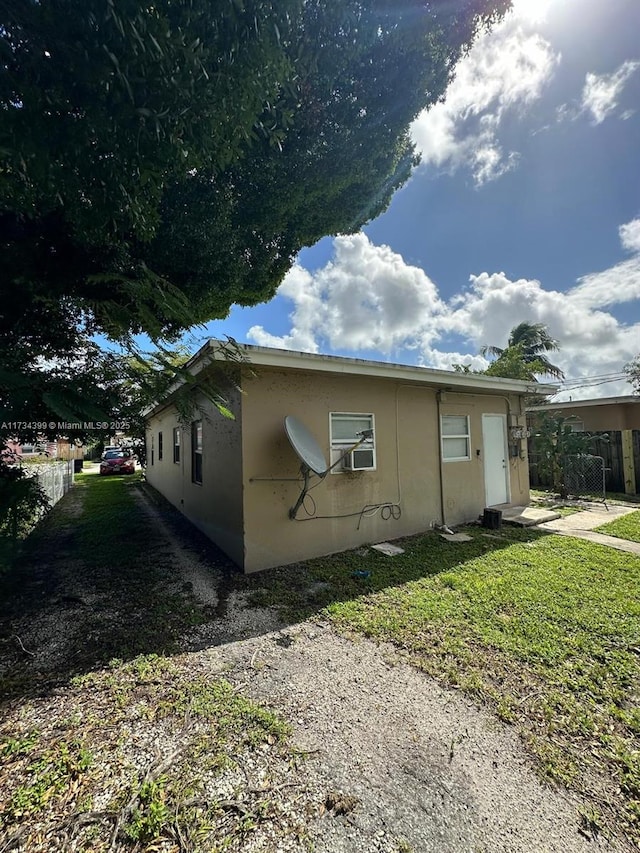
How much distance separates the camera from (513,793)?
1821mm

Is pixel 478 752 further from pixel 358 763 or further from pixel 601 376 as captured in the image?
pixel 601 376

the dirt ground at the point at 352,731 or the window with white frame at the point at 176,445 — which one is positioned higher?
the window with white frame at the point at 176,445

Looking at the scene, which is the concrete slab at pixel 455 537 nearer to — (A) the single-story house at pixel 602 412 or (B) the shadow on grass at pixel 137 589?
(B) the shadow on grass at pixel 137 589

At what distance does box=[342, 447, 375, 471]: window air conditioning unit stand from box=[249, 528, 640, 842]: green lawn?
1.36 metres

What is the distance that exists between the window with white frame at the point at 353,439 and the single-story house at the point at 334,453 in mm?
20

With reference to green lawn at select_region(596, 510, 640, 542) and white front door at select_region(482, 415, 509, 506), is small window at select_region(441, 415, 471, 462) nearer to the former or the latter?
white front door at select_region(482, 415, 509, 506)

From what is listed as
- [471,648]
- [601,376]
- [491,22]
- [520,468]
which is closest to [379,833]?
[471,648]

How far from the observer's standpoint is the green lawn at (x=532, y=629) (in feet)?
6.78

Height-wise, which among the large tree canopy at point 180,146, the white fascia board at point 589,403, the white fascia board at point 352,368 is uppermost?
the large tree canopy at point 180,146

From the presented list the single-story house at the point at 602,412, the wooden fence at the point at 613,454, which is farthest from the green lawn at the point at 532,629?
the single-story house at the point at 602,412

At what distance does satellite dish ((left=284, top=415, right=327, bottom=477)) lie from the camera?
4.57 m

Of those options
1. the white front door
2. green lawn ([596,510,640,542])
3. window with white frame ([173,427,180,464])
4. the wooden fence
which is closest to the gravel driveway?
green lawn ([596,510,640,542])

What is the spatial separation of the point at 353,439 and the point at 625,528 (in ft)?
18.6

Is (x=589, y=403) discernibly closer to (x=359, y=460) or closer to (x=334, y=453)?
(x=359, y=460)
